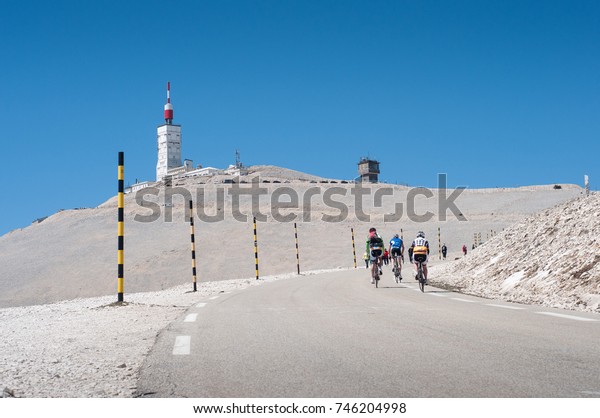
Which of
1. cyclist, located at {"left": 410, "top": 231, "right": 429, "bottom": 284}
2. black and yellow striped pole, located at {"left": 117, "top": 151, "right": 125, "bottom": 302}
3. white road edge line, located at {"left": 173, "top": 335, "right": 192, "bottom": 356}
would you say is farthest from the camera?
cyclist, located at {"left": 410, "top": 231, "right": 429, "bottom": 284}

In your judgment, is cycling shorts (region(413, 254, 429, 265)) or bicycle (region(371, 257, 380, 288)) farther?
bicycle (region(371, 257, 380, 288))

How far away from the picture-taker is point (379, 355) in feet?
21.4

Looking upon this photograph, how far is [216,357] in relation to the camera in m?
6.61

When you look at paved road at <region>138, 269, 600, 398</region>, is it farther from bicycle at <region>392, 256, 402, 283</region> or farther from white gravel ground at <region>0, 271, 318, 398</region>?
bicycle at <region>392, 256, 402, 283</region>

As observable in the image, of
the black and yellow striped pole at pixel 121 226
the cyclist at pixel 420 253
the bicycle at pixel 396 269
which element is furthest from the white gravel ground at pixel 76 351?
the bicycle at pixel 396 269

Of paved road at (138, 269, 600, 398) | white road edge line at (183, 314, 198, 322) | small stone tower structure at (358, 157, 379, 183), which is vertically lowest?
paved road at (138, 269, 600, 398)

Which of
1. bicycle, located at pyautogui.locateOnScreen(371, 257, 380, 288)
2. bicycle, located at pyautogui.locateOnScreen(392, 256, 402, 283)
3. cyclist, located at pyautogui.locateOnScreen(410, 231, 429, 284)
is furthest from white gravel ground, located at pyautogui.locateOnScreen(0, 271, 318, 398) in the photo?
bicycle, located at pyautogui.locateOnScreen(392, 256, 402, 283)

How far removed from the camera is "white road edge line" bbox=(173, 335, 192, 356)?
6965mm
